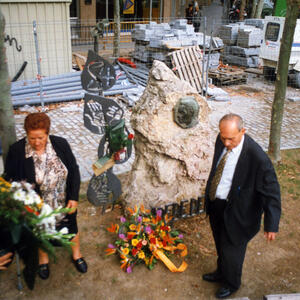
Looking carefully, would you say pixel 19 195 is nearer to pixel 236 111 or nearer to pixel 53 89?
pixel 53 89

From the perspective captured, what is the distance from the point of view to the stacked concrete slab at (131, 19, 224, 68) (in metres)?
11.7

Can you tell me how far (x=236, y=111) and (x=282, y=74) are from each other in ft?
12.8

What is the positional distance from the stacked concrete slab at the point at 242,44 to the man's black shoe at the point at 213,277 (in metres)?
11.8

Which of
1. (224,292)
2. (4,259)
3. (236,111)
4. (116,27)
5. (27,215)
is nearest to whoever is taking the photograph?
(27,215)

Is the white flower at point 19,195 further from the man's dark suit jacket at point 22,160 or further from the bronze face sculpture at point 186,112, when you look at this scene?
the bronze face sculpture at point 186,112

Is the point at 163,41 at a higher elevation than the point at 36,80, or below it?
higher

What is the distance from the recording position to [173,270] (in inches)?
155

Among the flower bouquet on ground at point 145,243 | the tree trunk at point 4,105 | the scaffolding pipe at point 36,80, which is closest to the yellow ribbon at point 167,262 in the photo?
the flower bouquet on ground at point 145,243

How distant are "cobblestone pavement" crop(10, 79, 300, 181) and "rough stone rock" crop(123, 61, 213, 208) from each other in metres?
1.43

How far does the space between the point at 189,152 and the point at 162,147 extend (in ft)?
1.34

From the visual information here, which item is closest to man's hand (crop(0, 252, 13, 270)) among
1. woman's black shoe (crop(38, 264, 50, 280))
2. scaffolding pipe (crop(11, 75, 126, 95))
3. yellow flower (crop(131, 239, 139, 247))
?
woman's black shoe (crop(38, 264, 50, 280))

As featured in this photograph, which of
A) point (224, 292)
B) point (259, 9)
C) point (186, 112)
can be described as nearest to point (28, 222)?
point (224, 292)

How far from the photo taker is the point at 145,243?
3922 mm

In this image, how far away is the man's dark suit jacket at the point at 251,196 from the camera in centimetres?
309
